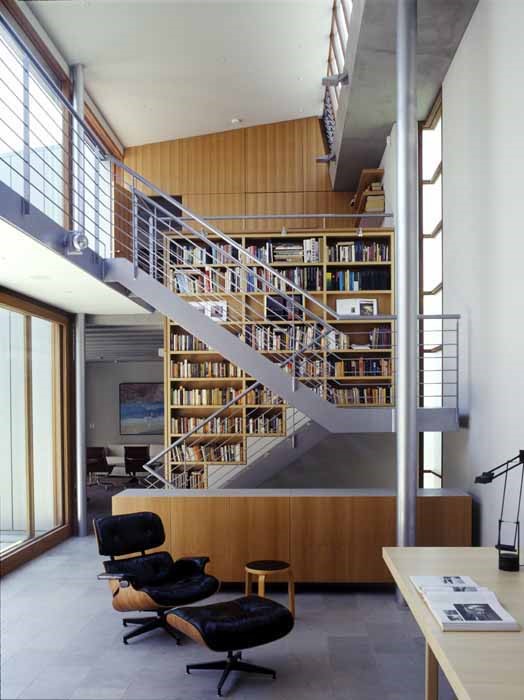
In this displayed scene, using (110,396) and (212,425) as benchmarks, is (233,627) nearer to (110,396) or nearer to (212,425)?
(212,425)

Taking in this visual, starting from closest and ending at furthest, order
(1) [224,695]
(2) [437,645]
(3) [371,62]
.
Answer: (2) [437,645] < (1) [224,695] < (3) [371,62]

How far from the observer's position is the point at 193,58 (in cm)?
516

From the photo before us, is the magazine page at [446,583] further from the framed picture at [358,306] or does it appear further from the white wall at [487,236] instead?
the framed picture at [358,306]

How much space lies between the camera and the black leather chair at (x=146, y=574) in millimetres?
4285

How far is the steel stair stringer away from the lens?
5512 mm

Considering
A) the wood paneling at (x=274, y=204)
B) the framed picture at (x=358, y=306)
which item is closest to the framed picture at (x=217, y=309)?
the framed picture at (x=358, y=306)

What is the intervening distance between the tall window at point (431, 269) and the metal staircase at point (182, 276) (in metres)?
0.06

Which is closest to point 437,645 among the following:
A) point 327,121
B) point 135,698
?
point 135,698

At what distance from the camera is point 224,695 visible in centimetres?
347

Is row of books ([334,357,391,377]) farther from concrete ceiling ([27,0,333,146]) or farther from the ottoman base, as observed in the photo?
the ottoman base

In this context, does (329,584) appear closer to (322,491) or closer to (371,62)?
(322,491)

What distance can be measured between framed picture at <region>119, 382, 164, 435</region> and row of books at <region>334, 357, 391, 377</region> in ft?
19.0

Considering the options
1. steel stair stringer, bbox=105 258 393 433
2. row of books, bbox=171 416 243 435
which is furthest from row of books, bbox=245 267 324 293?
steel stair stringer, bbox=105 258 393 433

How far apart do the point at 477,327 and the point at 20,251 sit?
Result: 3278 mm
